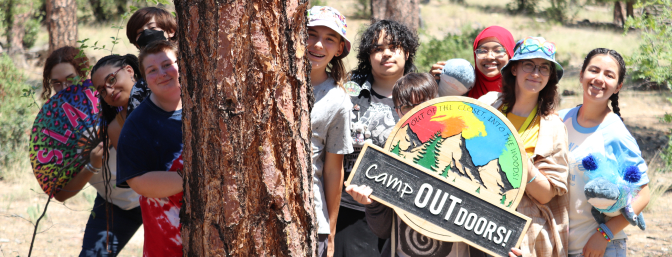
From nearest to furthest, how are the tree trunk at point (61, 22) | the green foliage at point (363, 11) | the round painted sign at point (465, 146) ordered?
1. the round painted sign at point (465, 146)
2. the tree trunk at point (61, 22)
3. the green foliage at point (363, 11)

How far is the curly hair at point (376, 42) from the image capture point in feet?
10.1

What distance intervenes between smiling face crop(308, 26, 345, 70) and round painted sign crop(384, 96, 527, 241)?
0.55 meters

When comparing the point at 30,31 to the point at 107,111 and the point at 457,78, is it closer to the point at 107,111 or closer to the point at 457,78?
the point at 107,111

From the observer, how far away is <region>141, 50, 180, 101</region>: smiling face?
223 centimetres

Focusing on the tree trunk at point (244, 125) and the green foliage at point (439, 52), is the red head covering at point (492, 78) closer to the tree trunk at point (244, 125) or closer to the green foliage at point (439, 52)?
the tree trunk at point (244, 125)

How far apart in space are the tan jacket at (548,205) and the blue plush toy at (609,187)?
0.12 m

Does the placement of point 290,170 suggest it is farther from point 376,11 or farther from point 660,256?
point 376,11

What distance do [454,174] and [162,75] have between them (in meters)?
1.37

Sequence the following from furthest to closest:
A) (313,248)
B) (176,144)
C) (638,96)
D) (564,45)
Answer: (564,45)
(638,96)
(176,144)
(313,248)

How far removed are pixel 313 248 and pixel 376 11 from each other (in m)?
5.24

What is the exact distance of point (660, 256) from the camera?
4648 millimetres

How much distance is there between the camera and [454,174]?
231cm

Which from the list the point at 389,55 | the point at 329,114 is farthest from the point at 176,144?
the point at 389,55

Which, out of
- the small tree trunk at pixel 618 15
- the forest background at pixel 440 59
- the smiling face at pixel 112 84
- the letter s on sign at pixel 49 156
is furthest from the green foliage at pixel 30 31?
the small tree trunk at pixel 618 15
